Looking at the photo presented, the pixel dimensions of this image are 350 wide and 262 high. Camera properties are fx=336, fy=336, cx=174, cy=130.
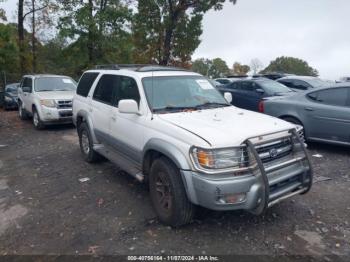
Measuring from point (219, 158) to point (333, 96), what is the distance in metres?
4.81

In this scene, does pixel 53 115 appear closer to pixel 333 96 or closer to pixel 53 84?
pixel 53 84

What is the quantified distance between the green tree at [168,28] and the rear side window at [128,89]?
18.7 meters

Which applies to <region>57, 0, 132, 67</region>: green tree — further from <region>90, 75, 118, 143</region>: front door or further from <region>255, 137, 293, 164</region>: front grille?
<region>255, 137, 293, 164</region>: front grille

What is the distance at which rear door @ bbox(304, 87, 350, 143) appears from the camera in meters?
6.92

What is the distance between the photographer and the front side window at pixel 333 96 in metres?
7.11

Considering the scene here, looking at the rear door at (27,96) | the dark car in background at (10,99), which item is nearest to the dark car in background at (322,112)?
the rear door at (27,96)

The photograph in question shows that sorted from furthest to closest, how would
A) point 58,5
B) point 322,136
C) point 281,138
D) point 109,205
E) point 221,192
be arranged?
1. point 58,5
2. point 322,136
3. point 109,205
4. point 281,138
5. point 221,192

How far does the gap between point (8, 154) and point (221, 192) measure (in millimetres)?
6230

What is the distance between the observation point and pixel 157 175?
4.26m

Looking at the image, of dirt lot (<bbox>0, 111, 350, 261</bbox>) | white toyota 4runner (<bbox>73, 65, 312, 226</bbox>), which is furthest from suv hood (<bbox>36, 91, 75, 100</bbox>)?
white toyota 4runner (<bbox>73, 65, 312, 226</bbox>)

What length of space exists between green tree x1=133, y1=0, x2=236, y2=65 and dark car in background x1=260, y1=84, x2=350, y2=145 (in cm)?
1737

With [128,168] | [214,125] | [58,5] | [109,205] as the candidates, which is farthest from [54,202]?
[58,5]

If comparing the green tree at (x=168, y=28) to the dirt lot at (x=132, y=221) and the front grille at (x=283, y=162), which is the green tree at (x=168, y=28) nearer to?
the dirt lot at (x=132, y=221)

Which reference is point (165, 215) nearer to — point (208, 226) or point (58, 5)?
point (208, 226)
